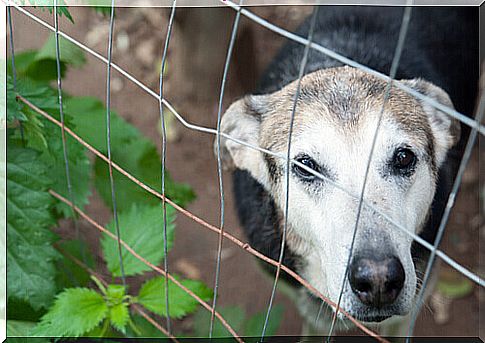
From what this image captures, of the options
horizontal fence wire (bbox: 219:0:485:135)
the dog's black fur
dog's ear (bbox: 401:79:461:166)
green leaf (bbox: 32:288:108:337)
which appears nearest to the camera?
horizontal fence wire (bbox: 219:0:485:135)

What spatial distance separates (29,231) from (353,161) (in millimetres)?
1016

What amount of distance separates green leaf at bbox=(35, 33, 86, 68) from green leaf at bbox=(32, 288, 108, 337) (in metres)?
0.91

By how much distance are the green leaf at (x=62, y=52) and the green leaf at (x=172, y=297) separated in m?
0.94

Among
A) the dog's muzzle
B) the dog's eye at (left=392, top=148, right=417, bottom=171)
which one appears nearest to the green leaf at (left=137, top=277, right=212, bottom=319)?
the dog's muzzle

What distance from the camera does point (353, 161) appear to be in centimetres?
168

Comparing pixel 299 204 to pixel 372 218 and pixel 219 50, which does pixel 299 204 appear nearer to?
pixel 372 218

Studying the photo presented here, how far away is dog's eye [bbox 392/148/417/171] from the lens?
1.72 metres

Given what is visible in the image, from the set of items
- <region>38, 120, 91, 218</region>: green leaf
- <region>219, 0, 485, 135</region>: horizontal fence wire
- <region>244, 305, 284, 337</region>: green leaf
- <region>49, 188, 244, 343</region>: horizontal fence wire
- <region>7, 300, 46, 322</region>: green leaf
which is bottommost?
<region>244, 305, 284, 337</region>: green leaf

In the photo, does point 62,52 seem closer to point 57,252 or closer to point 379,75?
point 57,252

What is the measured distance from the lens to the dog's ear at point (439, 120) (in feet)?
6.30

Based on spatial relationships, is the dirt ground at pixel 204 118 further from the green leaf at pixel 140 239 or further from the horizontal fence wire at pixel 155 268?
the green leaf at pixel 140 239

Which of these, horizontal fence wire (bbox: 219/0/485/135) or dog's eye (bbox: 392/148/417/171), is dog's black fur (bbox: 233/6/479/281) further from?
horizontal fence wire (bbox: 219/0/485/135)

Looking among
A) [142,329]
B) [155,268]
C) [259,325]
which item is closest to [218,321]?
[259,325]

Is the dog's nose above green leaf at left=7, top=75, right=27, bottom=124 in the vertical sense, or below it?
below
